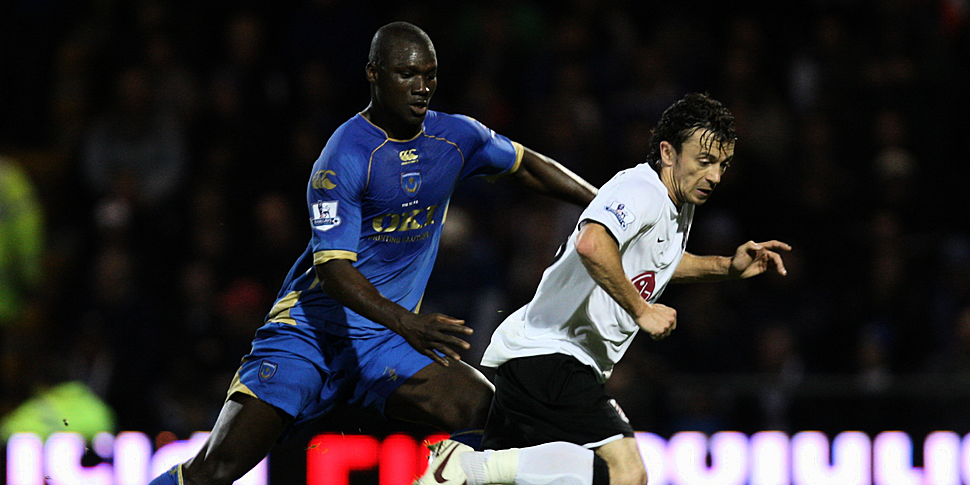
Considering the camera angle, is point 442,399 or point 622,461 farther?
point 442,399

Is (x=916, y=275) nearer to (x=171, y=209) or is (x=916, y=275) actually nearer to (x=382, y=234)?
(x=382, y=234)

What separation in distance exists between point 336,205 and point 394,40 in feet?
2.10

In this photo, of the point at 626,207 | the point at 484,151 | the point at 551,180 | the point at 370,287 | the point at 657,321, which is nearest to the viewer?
the point at 657,321

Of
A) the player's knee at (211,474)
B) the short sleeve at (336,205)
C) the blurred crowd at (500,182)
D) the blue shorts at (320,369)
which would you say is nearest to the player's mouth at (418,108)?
the short sleeve at (336,205)

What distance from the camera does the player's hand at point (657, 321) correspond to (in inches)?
139

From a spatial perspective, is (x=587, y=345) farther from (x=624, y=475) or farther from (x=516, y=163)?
(x=516, y=163)

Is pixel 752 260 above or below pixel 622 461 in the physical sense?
above

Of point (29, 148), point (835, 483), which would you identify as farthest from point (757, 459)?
point (29, 148)

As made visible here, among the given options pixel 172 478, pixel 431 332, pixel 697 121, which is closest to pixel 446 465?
pixel 431 332

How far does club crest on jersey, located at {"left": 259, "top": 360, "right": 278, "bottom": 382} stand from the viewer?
13.8 ft

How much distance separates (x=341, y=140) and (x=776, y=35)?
570cm

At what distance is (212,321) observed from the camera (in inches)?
285

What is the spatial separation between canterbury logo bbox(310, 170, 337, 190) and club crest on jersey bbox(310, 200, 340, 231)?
0.18 feet

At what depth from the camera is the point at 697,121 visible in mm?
3926
